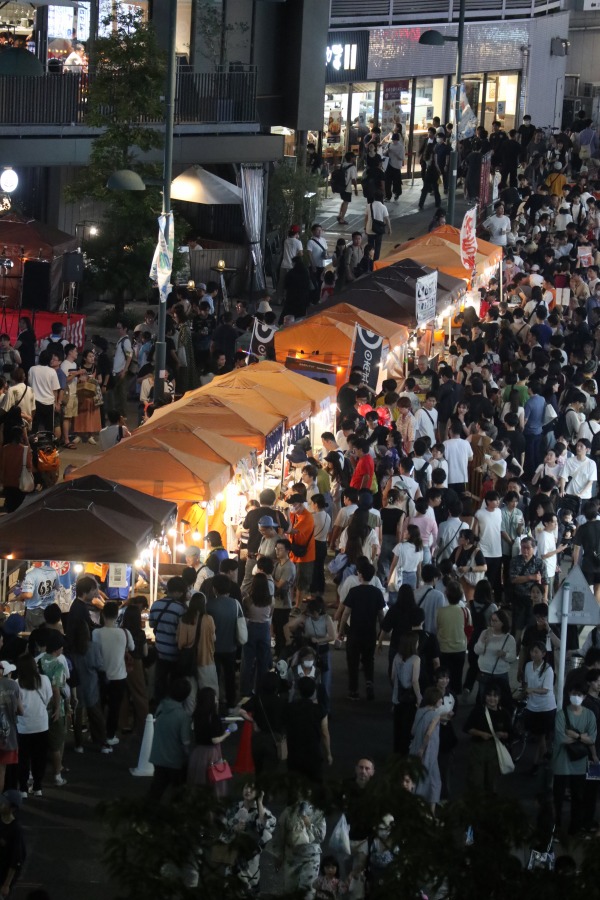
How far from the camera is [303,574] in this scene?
1549 centimetres

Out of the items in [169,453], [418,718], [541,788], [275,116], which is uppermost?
[275,116]

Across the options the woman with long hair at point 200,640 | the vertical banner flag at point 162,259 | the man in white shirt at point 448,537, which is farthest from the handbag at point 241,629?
the vertical banner flag at point 162,259

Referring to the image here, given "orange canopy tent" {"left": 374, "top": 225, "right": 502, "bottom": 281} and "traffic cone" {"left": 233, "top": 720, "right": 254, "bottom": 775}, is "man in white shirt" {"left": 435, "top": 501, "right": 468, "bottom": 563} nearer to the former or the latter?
"traffic cone" {"left": 233, "top": 720, "right": 254, "bottom": 775}

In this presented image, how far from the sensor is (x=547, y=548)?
1531 cm

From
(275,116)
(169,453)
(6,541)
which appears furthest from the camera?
(275,116)

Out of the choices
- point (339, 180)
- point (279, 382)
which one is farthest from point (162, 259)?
point (339, 180)

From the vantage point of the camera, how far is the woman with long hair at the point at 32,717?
11234mm

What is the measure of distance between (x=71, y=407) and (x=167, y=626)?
312 inches

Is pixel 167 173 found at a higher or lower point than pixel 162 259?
higher

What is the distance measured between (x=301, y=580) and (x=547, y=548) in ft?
7.66

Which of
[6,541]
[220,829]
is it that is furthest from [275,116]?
[220,829]

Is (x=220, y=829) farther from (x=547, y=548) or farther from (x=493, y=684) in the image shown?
(x=547, y=548)

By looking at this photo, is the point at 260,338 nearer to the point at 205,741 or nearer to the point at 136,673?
the point at 136,673

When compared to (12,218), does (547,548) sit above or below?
below
